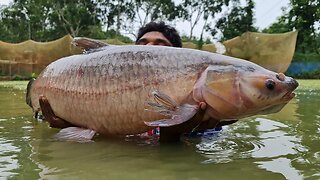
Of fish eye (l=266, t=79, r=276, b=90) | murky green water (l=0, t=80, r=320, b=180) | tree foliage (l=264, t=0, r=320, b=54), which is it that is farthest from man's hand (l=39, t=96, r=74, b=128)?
tree foliage (l=264, t=0, r=320, b=54)

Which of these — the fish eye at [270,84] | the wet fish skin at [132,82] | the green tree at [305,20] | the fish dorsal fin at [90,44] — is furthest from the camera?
the green tree at [305,20]

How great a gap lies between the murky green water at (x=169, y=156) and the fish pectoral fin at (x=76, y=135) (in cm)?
6

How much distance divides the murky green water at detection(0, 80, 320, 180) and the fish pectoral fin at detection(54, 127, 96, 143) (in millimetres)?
62

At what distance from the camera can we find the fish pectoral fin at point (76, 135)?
269cm

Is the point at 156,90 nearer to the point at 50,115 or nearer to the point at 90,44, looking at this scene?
Answer: the point at 90,44

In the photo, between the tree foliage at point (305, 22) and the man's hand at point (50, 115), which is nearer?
the man's hand at point (50, 115)

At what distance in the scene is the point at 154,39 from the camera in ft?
11.1

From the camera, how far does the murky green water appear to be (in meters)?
1.84

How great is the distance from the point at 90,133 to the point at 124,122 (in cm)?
29

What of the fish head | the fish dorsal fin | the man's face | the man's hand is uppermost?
the man's face

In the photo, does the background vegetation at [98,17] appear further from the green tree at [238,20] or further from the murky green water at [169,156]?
the murky green water at [169,156]

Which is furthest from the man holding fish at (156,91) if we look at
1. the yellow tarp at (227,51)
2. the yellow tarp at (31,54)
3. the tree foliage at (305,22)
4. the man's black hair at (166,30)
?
the tree foliage at (305,22)

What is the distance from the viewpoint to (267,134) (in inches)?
121

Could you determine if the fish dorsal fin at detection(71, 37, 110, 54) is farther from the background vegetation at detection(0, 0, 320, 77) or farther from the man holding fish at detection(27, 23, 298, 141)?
the background vegetation at detection(0, 0, 320, 77)
